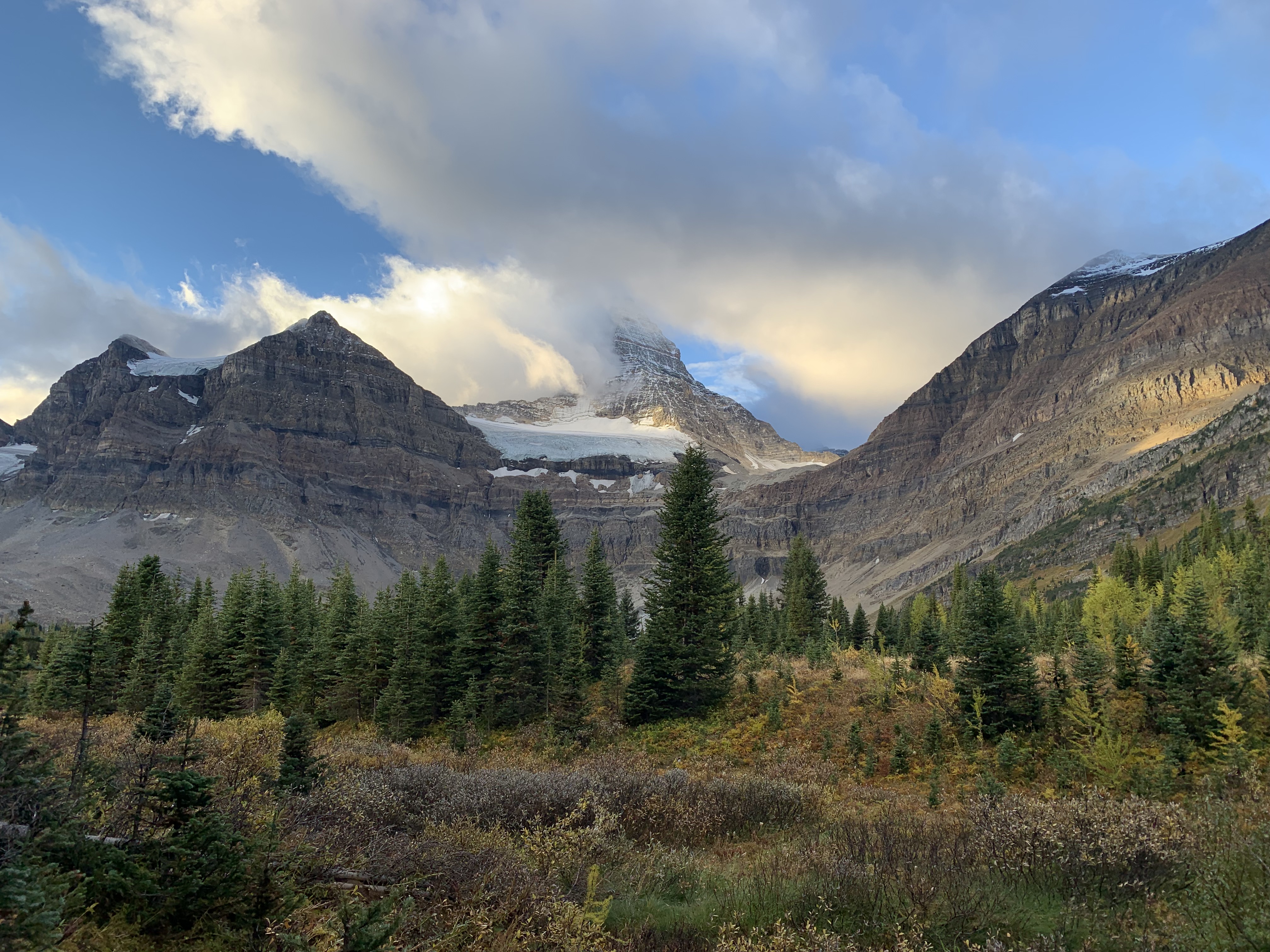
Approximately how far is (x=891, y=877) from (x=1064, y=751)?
9145 millimetres

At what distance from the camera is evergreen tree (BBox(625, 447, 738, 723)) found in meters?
21.7

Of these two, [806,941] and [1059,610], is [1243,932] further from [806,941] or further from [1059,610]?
[1059,610]

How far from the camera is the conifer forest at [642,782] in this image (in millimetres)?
5969

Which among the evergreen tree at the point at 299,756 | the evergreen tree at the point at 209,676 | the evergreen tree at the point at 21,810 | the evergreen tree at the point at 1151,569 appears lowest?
the evergreen tree at the point at 209,676

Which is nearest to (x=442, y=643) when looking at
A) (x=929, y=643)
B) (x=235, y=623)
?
(x=235, y=623)

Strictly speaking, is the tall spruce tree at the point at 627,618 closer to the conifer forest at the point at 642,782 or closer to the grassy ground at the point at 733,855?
the conifer forest at the point at 642,782

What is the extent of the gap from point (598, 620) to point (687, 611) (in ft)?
24.1

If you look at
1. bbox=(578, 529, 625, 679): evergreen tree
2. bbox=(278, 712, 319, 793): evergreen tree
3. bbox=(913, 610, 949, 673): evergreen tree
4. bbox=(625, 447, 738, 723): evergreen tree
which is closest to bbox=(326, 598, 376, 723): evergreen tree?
bbox=(578, 529, 625, 679): evergreen tree

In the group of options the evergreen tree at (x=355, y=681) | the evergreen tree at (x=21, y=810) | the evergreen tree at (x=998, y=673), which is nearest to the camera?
the evergreen tree at (x=21, y=810)

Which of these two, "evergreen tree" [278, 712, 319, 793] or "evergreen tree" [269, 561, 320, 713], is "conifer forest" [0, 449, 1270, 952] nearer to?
"evergreen tree" [278, 712, 319, 793]

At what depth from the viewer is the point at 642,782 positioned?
13.1 meters

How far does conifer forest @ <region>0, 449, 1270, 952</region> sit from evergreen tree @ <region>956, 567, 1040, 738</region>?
0.24 ft

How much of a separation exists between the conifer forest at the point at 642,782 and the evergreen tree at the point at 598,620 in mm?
186

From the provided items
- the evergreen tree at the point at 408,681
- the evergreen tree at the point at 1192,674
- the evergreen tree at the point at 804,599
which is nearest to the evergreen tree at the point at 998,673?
the evergreen tree at the point at 1192,674
